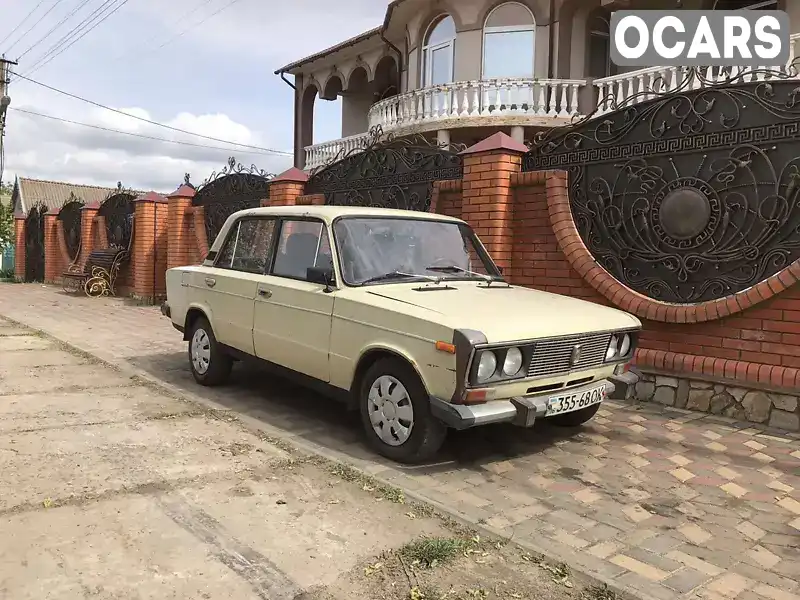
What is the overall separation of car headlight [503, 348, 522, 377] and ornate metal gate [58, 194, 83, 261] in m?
17.3

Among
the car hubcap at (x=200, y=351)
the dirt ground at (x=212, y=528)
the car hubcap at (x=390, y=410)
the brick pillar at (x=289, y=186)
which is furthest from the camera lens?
the brick pillar at (x=289, y=186)

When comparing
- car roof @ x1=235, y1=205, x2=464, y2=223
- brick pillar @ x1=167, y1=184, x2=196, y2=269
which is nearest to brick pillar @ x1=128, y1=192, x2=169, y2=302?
brick pillar @ x1=167, y1=184, x2=196, y2=269

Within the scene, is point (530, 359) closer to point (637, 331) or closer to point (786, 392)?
point (637, 331)

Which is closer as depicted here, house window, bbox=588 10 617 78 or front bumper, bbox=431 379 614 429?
front bumper, bbox=431 379 614 429

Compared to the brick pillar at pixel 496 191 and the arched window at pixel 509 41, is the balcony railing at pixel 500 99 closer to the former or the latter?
the arched window at pixel 509 41

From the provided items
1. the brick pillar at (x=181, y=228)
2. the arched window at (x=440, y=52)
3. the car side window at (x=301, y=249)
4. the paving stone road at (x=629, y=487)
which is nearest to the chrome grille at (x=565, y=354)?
the paving stone road at (x=629, y=487)

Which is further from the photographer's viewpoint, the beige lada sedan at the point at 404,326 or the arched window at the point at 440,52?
the arched window at the point at 440,52

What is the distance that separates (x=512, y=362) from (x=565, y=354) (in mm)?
469

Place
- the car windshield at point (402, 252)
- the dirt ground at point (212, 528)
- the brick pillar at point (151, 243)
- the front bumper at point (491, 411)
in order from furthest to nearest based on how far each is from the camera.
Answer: the brick pillar at point (151, 243)
the car windshield at point (402, 252)
the front bumper at point (491, 411)
the dirt ground at point (212, 528)

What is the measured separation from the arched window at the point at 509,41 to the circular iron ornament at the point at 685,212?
10.2 meters

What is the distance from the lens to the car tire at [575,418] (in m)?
5.11

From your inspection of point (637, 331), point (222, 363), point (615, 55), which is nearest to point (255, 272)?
point (222, 363)

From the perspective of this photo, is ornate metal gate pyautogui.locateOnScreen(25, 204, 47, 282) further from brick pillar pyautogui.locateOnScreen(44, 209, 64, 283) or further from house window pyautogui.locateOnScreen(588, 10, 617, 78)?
house window pyautogui.locateOnScreen(588, 10, 617, 78)

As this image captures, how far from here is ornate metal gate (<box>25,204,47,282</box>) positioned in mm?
21578
